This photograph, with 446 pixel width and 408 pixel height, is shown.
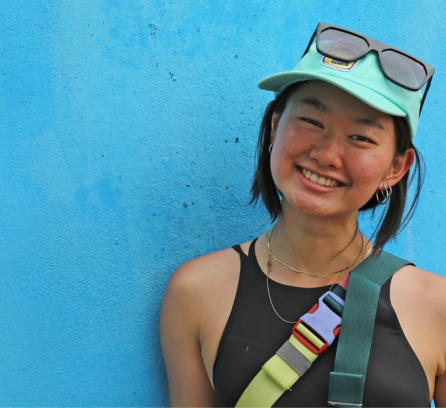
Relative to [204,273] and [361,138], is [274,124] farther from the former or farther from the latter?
[204,273]

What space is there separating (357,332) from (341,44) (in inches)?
31.9

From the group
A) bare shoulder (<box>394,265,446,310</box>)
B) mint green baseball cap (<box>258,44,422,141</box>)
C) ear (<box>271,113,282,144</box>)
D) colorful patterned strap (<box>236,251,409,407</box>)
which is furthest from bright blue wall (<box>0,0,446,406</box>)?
bare shoulder (<box>394,265,446,310</box>)

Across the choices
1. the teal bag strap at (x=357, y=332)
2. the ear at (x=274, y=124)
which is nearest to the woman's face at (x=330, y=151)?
the ear at (x=274, y=124)

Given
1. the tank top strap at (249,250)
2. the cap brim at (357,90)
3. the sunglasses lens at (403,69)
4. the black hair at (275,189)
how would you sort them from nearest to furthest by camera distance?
1. the cap brim at (357,90)
2. the sunglasses lens at (403,69)
3. the black hair at (275,189)
4. the tank top strap at (249,250)

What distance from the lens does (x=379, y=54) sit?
1.75 m

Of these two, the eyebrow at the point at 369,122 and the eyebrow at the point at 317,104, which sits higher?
the eyebrow at the point at 317,104

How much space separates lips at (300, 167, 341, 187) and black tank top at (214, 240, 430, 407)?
326mm

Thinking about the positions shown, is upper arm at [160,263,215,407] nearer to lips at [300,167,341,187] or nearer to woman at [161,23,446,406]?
woman at [161,23,446,406]

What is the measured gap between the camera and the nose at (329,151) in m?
1.69

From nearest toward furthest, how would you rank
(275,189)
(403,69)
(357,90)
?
(357,90) < (403,69) < (275,189)

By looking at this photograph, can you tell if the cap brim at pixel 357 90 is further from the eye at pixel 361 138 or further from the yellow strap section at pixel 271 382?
the yellow strap section at pixel 271 382

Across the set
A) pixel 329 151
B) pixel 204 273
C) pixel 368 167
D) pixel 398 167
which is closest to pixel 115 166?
pixel 204 273

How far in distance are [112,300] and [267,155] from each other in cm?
65

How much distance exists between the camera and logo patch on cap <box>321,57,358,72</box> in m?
1.73
